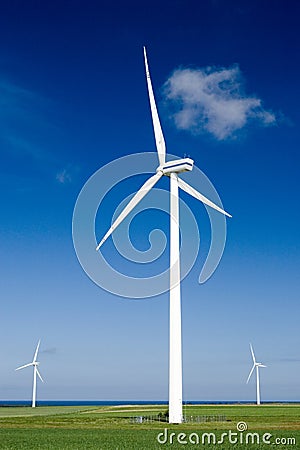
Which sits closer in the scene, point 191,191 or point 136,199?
point 136,199

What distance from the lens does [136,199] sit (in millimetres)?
66125

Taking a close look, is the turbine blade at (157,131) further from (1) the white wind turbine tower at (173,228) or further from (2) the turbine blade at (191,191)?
(2) the turbine blade at (191,191)

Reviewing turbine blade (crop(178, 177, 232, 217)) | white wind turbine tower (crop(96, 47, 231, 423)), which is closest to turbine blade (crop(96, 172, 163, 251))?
white wind turbine tower (crop(96, 47, 231, 423))

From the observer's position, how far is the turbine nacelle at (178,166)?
6856 centimetres

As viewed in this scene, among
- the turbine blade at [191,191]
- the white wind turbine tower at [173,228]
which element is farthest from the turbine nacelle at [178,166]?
the turbine blade at [191,191]

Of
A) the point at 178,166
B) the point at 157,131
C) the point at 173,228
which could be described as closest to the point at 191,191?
the point at 178,166

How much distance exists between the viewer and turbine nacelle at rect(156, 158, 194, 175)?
225 ft

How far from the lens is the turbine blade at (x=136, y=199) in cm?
6230

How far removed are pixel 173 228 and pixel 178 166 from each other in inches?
271

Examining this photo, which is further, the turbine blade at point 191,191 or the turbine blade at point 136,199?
the turbine blade at point 191,191

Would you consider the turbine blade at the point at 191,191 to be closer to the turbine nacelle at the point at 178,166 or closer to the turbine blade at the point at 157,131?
the turbine nacelle at the point at 178,166

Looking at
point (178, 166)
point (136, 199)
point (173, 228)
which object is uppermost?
point (178, 166)

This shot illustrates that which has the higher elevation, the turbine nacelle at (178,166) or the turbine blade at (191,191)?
the turbine nacelle at (178,166)

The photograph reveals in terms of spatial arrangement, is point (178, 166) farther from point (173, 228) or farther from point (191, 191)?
point (173, 228)
